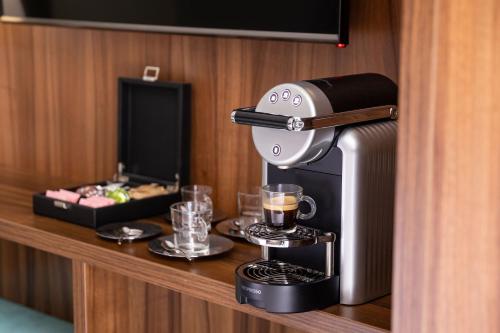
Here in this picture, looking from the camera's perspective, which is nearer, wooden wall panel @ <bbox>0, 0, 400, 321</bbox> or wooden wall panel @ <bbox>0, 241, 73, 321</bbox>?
wooden wall panel @ <bbox>0, 0, 400, 321</bbox>

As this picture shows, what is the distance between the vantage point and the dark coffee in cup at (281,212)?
5.22 ft

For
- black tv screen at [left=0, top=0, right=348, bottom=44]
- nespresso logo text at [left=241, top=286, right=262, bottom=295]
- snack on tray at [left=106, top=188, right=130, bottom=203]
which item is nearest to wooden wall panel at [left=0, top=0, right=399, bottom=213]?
black tv screen at [left=0, top=0, right=348, bottom=44]

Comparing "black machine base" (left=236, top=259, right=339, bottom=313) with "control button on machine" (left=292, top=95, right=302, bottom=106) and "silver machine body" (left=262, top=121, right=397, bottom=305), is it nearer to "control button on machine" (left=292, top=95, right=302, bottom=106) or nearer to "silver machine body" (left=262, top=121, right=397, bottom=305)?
"silver machine body" (left=262, top=121, right=397, bottom=305)

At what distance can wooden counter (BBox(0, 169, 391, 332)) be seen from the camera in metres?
1.58

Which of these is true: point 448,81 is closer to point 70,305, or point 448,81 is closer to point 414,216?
point 414,216

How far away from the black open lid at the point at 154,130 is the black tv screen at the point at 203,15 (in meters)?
0.17

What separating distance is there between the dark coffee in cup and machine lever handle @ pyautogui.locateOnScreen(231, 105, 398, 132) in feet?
0.44

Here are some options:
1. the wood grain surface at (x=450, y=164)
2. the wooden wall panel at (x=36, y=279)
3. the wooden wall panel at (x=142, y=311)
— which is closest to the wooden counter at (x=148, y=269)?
the wooden wall panel at (x=142, y=311)

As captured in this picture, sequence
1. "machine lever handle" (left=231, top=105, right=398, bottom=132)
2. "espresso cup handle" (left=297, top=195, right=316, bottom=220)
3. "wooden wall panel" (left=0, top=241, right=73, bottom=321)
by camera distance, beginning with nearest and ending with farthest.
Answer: "machine lever handle" (left=231, top=105, right=398, bottom=132) < "espresso cup handle" (left=297, top=195, right=316, bottom=220) < "wooden wall panel" (left=0, top=241, right=73, bottom=321)

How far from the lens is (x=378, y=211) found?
5.33ft

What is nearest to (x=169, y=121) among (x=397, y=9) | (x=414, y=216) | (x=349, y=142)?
(x=397, y=9)

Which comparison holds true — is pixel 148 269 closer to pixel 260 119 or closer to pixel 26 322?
pixel 260 119

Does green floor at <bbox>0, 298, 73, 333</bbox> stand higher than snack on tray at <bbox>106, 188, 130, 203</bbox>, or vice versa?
snack on tray at <bbox>106, 188, 130, 203</bbox>

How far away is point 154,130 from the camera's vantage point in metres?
2.39
